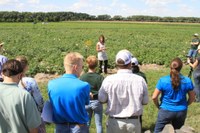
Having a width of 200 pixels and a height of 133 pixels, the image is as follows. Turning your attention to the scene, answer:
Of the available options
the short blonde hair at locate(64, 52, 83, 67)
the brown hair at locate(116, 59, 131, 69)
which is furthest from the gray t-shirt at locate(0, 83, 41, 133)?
the brown hair at locate(116, 59, 131, 69)

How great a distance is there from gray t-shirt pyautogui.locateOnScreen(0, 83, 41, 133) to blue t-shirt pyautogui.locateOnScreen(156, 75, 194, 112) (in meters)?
2.54

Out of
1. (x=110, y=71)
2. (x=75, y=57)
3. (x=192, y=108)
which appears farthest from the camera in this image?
(x=110, y=71)

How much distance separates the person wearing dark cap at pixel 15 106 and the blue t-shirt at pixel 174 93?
254 centimetres

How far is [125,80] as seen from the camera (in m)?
4.94

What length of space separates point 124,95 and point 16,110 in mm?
1701

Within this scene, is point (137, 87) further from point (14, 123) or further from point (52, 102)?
point (14, 123)

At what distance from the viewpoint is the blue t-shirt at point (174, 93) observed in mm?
5754

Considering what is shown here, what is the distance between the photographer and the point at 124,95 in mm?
4996

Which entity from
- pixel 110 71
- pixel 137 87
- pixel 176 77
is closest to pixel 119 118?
pixel 137 87

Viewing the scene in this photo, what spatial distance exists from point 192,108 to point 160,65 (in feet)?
29.9

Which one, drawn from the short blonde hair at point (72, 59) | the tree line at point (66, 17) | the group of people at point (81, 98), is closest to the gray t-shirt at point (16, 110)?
the group of people at point (81, 98)

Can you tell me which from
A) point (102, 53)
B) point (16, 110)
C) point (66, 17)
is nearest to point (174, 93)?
point (16, 110)

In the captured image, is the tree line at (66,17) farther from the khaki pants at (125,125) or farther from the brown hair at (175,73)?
the khaki pants at (125,125)

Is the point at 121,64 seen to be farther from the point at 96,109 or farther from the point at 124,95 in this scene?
the point at 96,109
